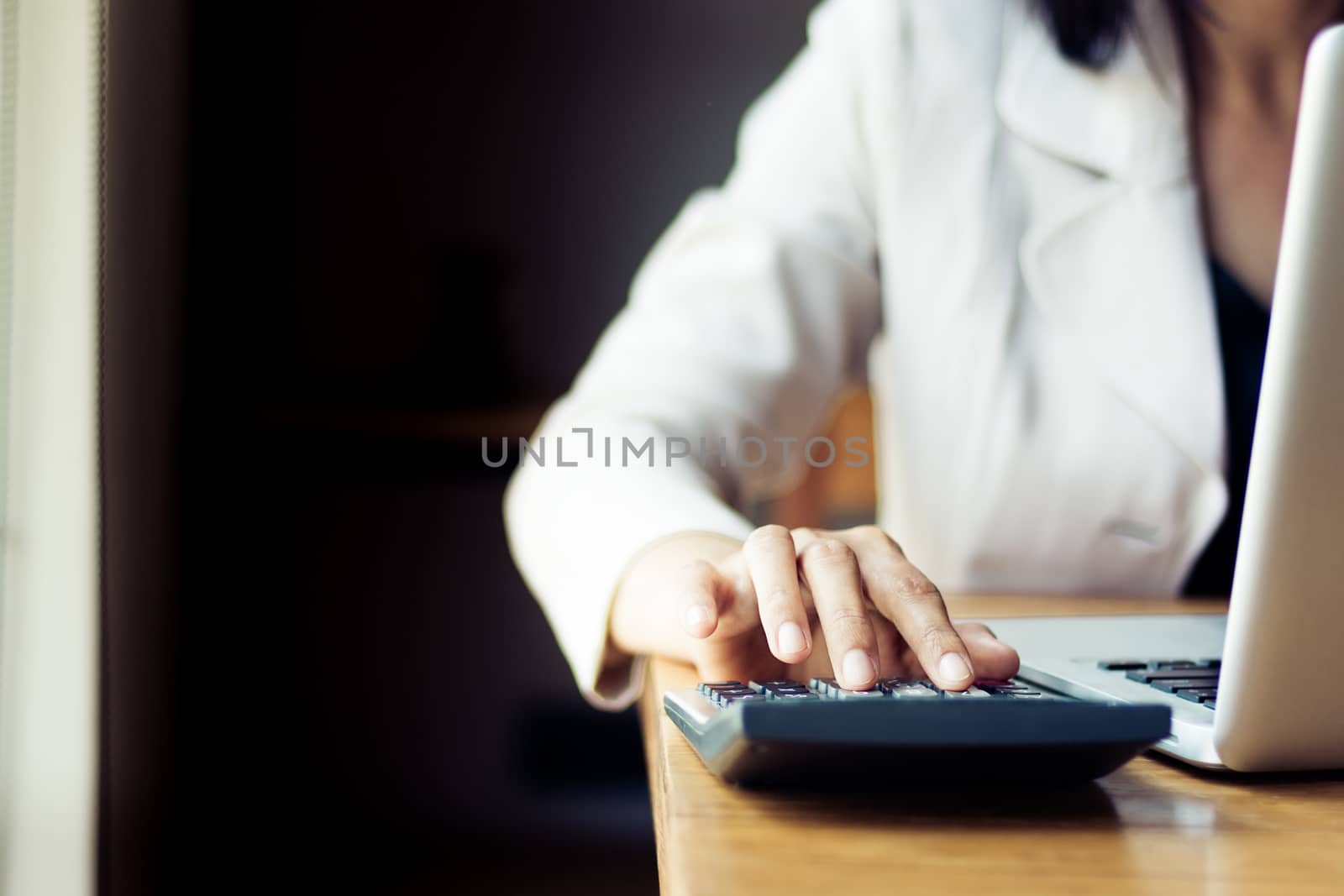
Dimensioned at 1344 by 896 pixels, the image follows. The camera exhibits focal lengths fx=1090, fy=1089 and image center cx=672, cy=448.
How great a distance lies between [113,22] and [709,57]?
26.1 inches

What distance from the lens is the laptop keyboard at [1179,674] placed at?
0.87 ft

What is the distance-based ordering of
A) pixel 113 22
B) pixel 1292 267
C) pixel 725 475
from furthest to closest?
pixel 113 22 → pixel 725 475 → pixel 1292 267

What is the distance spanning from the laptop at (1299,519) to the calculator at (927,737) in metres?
0.01

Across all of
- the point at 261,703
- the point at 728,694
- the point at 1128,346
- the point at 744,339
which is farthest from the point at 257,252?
the point at 728,694

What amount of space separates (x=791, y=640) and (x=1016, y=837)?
0.08 m

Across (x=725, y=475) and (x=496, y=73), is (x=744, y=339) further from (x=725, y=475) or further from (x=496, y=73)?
(x=496, y=73)

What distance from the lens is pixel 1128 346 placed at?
1.80 ft

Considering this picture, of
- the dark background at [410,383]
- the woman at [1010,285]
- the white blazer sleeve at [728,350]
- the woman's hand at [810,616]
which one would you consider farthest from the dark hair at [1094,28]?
the dark background at [410,383]

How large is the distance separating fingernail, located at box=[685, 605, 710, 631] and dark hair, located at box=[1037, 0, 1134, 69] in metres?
0.44

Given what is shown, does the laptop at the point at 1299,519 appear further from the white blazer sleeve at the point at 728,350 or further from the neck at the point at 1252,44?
the neck at the point at 1252,44

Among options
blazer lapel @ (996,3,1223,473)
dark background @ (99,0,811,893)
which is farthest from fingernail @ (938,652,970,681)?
dark background @ (99,0,811,893)

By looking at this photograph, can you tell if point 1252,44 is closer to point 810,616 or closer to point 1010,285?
point 1010,285

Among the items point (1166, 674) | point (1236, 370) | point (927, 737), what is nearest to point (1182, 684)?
point (1166, 674)

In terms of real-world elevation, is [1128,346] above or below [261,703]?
above
